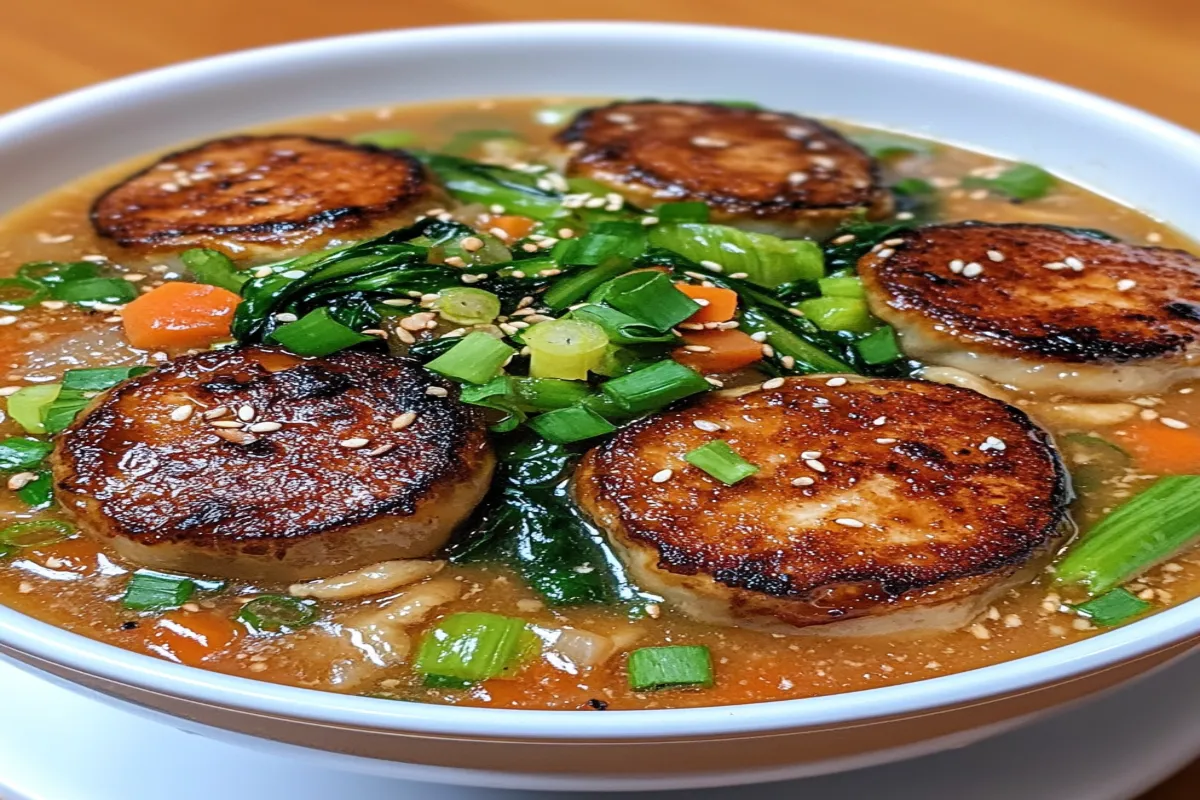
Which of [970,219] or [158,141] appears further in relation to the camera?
[158,141]

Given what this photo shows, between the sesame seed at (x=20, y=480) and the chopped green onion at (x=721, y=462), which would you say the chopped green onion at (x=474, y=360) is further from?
the sesame seed at (x=20, y=480)

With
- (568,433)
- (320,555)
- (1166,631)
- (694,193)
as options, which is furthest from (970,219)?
(320,555)

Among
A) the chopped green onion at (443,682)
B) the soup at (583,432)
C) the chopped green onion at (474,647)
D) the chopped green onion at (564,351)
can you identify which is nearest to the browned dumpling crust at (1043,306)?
the soup at (583,432)

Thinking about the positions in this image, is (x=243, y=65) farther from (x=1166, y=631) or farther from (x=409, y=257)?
(x=1166, y=631)

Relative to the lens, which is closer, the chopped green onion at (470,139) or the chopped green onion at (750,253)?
the chopped green onion at (750,253)

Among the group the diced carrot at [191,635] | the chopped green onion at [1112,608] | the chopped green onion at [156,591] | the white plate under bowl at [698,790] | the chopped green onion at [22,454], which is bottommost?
the white plate under bowl at [698,790]

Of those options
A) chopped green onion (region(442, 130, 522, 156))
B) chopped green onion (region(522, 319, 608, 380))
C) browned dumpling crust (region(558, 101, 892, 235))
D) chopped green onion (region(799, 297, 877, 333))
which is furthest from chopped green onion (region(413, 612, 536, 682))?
chopped green onion (region(442, 130, 522, 156))

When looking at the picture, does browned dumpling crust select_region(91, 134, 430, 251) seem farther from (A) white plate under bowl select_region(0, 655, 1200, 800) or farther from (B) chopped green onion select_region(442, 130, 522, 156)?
(A) white plate under bowl select_region(0, 655, 1200, 800)
